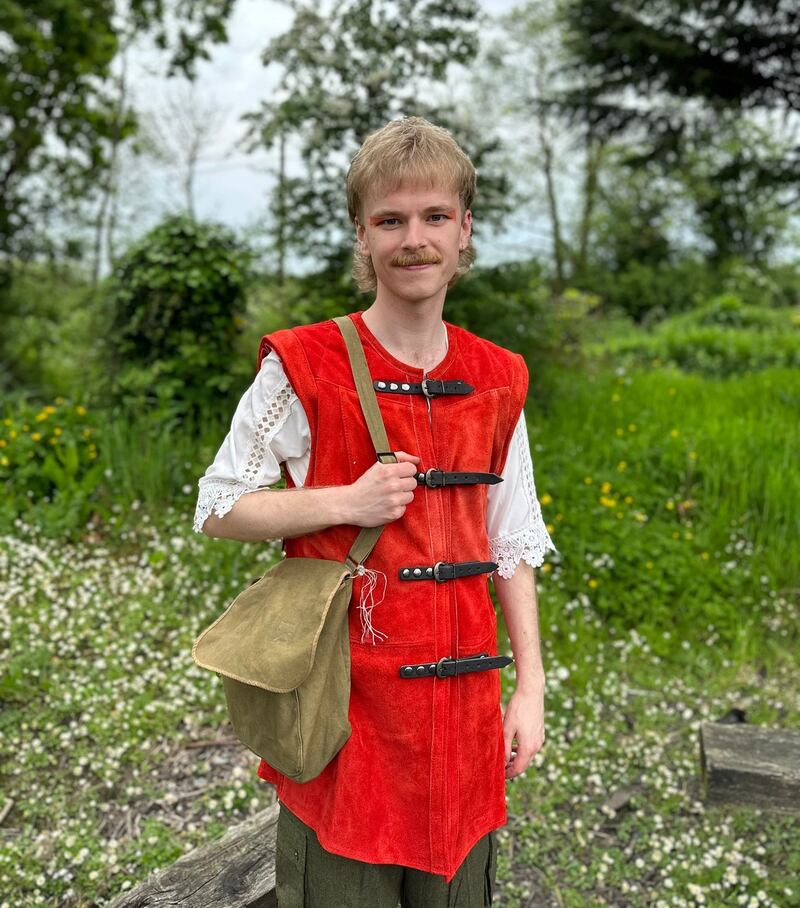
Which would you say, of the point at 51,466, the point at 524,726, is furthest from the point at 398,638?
the point at 51,466

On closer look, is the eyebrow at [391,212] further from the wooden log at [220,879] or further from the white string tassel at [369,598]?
the wooden log at [220,879]

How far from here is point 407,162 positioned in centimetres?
155

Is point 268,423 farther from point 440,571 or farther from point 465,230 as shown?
point 465,230

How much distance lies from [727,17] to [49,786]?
951cm

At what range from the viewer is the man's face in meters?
1.56

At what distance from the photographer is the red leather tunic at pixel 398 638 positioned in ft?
5.25

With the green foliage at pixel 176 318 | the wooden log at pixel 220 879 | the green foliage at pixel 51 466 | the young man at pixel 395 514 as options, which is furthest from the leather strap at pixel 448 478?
the green foliage at pixel 176 318

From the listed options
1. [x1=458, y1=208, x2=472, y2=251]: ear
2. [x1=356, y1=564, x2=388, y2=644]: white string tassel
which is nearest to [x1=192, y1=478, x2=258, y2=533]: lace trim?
[x1=356, y1=564, x2=388, y2=644]: white string tassel

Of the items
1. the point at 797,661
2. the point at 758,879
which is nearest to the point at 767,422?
the point at 797,661

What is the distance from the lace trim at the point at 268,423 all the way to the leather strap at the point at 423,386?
6.8 inches

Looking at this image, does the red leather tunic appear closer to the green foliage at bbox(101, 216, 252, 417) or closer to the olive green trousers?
the olive green trousers

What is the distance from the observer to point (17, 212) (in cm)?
1206

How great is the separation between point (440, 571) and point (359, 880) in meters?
0.65

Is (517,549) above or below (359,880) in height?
above
